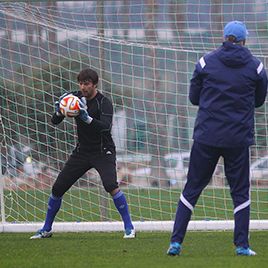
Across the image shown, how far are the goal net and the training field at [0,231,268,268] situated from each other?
1346 mm

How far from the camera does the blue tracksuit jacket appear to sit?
824 centimetres

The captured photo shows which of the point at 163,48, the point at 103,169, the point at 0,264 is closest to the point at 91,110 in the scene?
the point at 103,169

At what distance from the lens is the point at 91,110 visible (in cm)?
1043

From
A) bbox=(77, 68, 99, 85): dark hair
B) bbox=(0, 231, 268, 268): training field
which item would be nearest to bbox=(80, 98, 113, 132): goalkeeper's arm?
bbox=(77, 68, 99, 85): dark hair

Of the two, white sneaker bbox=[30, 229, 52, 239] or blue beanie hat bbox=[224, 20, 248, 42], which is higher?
blue beanie hat bbox=[224, 20, 248, 42]

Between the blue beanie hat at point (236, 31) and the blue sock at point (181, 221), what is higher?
the blue beanie hat at point (236, 31)

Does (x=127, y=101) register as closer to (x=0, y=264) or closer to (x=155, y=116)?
(x=155, y=116)

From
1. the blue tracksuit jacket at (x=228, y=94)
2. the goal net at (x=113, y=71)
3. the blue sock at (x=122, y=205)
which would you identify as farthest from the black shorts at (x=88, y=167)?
the blue tracksuit jacket at (x=228, y=94)

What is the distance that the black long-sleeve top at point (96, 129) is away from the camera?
10320 millimetres

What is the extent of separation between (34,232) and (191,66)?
9.12ft

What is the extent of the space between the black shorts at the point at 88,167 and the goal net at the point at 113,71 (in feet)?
5.42

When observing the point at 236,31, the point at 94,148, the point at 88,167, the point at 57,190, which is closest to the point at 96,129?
the point at 94,148

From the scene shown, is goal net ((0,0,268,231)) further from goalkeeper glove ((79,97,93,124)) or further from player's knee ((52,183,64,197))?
goalkeeper glove ((79,97,93,124))

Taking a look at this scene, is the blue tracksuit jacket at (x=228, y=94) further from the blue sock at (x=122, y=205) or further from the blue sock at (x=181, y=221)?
the blue sock at (x=122, y=205)
